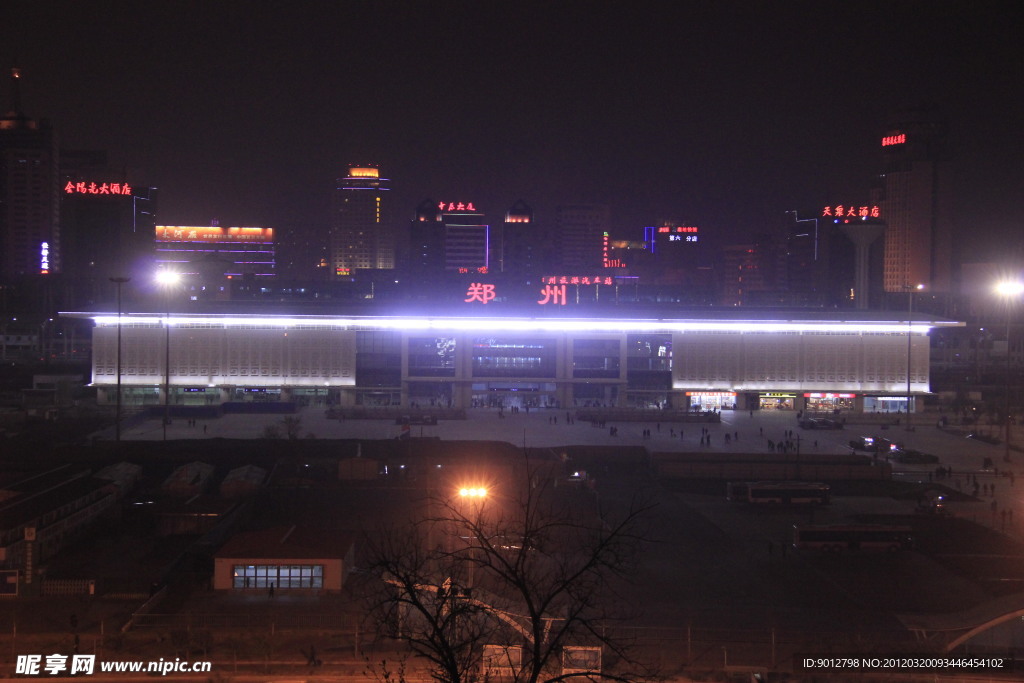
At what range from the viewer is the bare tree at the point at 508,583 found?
6.42 meters

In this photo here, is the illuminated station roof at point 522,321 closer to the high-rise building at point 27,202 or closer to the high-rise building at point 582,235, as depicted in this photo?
the high-rise building at point 27,202

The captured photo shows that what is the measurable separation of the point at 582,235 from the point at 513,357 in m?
105

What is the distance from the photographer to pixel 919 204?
5177 inches

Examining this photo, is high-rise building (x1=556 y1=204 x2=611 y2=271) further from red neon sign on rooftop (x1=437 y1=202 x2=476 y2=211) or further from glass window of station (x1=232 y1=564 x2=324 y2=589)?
glass window of station (x1=232 y1=564 x2=324 y2=589)

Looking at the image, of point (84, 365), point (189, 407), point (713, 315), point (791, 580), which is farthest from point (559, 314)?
point (84, 365)

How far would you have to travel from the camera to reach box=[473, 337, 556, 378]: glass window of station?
41844mm

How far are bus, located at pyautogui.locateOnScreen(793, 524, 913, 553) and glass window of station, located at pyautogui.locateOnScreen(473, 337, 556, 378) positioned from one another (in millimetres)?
23392

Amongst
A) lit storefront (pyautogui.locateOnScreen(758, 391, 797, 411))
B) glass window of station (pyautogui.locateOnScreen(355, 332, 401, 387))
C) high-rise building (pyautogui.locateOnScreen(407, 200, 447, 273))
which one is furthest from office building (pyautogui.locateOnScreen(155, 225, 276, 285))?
lit storefront (pyautogui.locateOnScreen(758, 391, 797, 411))

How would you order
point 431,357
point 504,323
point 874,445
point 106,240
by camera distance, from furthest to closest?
point 106,240 < point 431,357 < point 504,323 < point 874,445

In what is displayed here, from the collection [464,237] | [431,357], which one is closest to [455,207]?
[464,237]

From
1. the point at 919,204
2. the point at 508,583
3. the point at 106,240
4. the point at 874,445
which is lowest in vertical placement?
the point at 874,445

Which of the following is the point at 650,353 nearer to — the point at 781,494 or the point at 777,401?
the point at 777,401

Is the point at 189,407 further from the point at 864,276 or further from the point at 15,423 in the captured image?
the point at 864,276

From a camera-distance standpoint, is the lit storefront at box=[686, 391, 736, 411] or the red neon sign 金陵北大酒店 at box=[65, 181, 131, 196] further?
the red neon sign 金陵北大酒店 at box=[65, 181, 131, 196]
